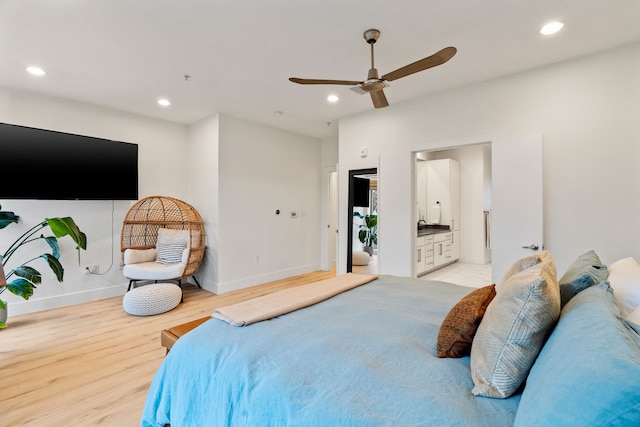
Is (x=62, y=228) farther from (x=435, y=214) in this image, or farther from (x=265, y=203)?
(x=435, y=214)

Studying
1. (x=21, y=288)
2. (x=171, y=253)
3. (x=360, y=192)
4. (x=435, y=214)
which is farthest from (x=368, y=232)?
(x=21, y=288)

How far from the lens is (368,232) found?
5.93 m

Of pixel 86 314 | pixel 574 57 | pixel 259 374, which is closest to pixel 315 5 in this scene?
pixel 259 374

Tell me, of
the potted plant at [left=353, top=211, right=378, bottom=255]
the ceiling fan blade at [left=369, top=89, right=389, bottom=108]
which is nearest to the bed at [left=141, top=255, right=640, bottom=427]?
the ceiling fan blade at [left=369, top=89, right=389, bottom=108]

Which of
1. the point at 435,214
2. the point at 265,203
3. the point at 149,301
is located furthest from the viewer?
the point at 435,214

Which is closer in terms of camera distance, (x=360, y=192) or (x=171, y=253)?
(x=171, y=253)

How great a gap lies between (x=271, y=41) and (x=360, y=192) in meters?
2.77

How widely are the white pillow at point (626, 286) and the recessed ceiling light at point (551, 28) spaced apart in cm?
190

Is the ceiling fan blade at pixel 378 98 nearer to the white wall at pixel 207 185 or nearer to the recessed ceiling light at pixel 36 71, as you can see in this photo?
the white wall at pixel 207 185

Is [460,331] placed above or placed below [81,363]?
above

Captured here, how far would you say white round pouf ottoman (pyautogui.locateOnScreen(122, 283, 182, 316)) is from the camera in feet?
11.4

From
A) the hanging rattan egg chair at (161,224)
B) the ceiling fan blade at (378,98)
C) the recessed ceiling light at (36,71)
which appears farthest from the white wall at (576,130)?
the recessed ceiling light at (36,71)

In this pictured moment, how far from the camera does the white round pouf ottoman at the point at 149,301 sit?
3.48 m

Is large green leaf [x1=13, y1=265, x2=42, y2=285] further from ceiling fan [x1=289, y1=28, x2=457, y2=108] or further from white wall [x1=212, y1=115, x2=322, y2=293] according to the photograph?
ceiling fan [x1=289, y1=28, x2=457, y2=108]
